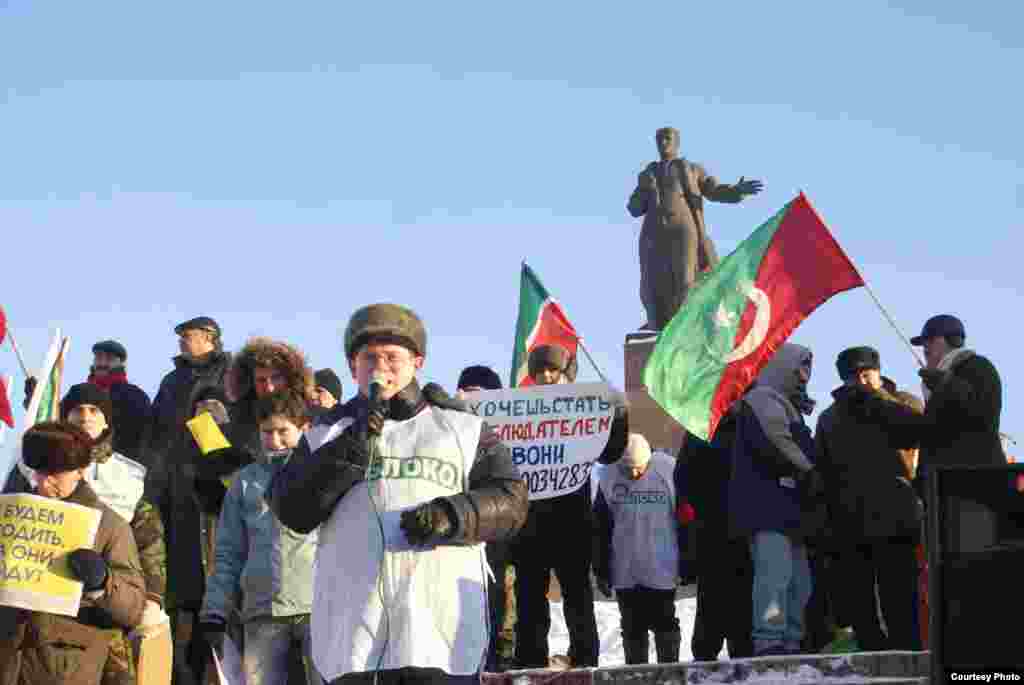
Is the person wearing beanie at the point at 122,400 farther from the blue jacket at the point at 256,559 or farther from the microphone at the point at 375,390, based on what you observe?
the microphone at the point at 375,390

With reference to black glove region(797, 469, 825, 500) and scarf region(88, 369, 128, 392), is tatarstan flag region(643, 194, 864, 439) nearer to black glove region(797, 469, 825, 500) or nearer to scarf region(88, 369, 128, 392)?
black glove region(797, 469, 825, 500)

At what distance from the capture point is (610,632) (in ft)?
54.9

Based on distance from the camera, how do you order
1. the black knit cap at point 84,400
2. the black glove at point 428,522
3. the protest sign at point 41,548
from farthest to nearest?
the black knit cap at point 84,400, the protest sign at point 41,548, the black glove at point 428,522

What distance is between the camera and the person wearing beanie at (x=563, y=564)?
10.7 meters

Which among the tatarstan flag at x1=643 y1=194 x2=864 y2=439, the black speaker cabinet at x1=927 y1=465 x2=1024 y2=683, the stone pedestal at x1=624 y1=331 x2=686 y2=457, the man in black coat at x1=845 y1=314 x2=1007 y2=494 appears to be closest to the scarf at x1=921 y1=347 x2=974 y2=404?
the man in black coat at x1=845 y1=314 x2=1007 y2=494

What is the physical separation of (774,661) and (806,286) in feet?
9.83

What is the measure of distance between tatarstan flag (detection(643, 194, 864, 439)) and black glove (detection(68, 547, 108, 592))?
12.6 feet

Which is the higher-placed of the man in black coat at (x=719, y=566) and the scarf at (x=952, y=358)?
the scarf at (x=952, y=358)

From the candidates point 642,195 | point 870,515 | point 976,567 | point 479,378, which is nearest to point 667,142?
point 642,195

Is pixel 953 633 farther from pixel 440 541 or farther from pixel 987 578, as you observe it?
pixel 440 541

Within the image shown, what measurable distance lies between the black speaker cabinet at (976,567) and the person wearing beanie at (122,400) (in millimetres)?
7655

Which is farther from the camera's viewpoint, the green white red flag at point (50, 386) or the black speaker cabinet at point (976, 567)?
the green white red flag at point (50, 386)

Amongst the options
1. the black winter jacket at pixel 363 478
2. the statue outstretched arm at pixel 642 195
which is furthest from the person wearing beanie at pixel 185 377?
the statue outstretched arm at pixel 642 195

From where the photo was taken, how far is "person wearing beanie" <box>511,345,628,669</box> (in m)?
10.7
